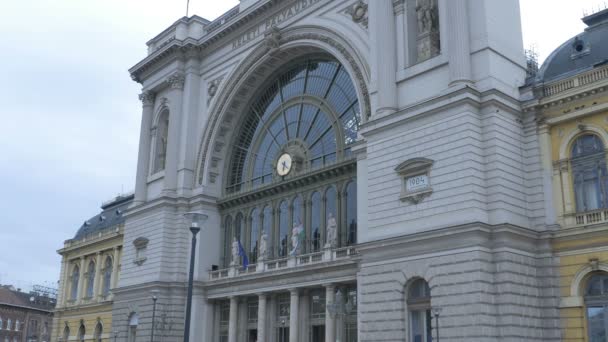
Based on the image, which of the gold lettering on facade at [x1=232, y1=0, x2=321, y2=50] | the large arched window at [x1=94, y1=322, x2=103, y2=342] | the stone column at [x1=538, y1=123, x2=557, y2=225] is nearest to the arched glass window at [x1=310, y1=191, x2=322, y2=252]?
the gold lettering on facade at [x1=232, y1=0, x2=321, y2=50]

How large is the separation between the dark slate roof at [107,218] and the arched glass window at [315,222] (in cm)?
2990

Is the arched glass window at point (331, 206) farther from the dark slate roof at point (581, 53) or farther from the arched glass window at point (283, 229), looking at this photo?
the dark slate roof at point (581, 53)

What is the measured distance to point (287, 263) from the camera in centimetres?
4469

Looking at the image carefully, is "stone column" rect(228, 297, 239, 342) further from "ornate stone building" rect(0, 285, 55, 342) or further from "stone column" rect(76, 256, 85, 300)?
"ornate stone building" rect(0, 285, 55, 342)

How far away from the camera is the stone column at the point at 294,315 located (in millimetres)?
42781

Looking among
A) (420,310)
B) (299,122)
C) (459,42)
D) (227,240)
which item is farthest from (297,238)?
(459,42)

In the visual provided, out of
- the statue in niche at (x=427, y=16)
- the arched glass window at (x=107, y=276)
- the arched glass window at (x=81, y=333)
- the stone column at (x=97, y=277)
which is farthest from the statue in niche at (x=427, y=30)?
the arched glass window at (x=81, y=333)

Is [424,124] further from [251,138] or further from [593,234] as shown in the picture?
[251,138]

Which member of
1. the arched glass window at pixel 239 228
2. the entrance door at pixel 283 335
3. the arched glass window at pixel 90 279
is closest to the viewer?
the entrance door at pixel 283 335

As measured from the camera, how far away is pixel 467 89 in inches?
1308

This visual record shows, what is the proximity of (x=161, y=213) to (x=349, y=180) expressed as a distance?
16.5 meters

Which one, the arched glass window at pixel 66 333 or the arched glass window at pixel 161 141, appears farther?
the arched glass window at pixel 66 333

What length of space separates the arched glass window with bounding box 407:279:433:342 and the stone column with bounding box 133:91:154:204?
94.5ft

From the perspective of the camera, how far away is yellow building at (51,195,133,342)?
209ft
